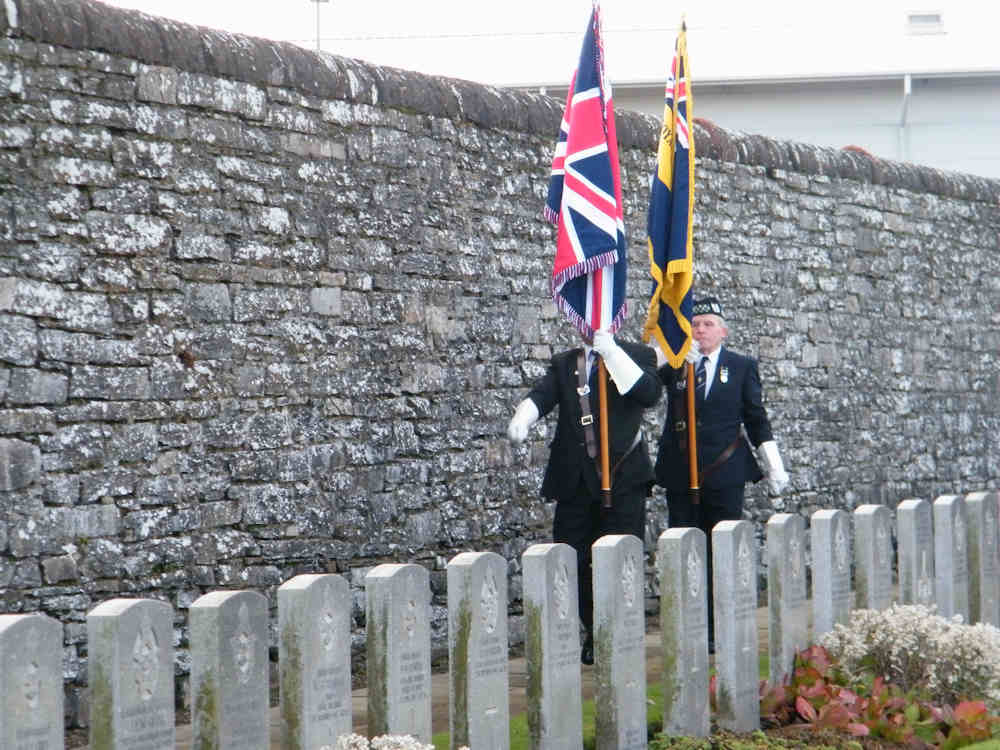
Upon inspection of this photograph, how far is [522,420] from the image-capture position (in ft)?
21.6

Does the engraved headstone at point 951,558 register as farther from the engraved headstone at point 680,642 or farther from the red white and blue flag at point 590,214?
the engraved headstone at point 680,642

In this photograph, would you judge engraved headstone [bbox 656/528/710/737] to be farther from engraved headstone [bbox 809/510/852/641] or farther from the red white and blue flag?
the red white and blue flag

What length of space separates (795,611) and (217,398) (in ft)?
7.84

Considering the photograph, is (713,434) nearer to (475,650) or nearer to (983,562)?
(983,562)

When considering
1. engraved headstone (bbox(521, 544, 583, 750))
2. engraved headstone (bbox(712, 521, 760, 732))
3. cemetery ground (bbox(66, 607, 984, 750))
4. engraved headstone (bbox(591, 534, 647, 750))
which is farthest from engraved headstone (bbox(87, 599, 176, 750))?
engraved headstone (bbox(712, 521, 760, 732))

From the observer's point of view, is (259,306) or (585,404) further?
(585,404)

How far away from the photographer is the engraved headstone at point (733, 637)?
19.1 feet

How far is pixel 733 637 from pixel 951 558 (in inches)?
82.1

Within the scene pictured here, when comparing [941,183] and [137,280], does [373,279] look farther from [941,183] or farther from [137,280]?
[941,183]

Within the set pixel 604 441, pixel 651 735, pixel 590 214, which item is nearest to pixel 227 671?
pixel 651 735

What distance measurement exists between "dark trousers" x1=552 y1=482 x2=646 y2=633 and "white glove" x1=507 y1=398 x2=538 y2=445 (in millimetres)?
369

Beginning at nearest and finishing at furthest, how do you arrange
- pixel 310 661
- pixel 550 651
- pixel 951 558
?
pixel 310 661 → pixel 550 651 → pixel 951 558

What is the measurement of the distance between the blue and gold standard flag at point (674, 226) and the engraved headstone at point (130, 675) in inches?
157

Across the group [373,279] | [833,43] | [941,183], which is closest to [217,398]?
[373,279]
